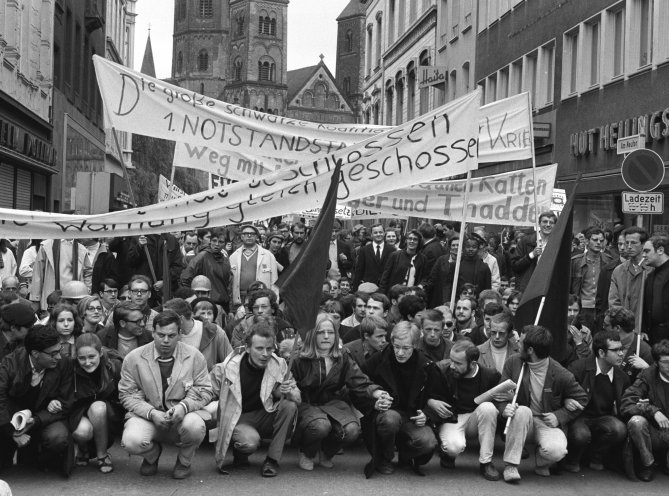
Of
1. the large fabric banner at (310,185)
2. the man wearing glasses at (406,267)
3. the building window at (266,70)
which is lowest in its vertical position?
the man wearing glasses at (406,267)

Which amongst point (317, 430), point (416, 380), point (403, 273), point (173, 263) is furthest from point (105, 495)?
point (403, 273)

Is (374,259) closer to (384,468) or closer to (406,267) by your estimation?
(406,267)

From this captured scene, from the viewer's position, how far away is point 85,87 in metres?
39.4

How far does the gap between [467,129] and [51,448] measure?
4.85 meters

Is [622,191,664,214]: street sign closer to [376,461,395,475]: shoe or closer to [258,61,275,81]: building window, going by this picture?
[376,461,395,475]: shoe

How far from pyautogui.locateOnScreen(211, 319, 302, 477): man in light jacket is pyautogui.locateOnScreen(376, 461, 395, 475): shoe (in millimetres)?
764

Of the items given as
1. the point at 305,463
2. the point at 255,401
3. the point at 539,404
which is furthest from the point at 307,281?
the point at 539,404

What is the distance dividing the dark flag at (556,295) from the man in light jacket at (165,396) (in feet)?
8.66

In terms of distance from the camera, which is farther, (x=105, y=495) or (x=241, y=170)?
(x=241, y=170)

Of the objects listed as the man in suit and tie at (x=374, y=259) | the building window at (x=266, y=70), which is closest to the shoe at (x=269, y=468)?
the man in suit and tie at (x=374, y=259)

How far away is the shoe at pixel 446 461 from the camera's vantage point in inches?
328

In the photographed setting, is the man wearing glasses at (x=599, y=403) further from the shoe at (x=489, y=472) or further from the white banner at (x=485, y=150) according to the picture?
the white banner at (x=485, y=150)

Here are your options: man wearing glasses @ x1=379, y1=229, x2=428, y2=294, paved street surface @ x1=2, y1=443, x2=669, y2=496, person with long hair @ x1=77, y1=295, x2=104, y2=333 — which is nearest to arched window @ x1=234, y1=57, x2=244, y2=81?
man wearing glasses @ x1=379, y1=229, x2=428, y2=294

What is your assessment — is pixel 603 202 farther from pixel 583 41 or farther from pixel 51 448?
pixel 51 448
